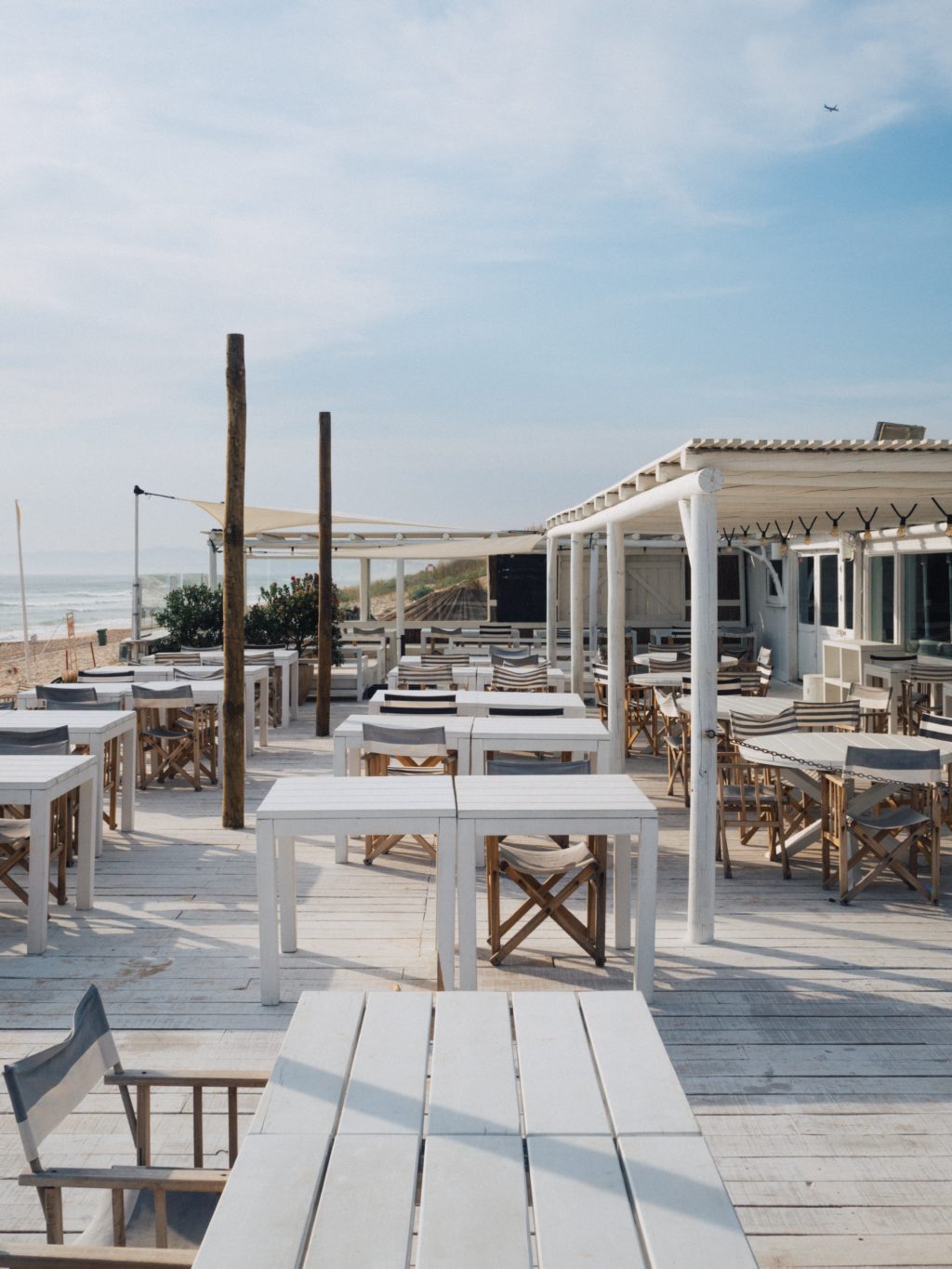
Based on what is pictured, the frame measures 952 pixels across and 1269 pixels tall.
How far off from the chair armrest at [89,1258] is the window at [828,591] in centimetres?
1442

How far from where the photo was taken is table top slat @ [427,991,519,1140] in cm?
187

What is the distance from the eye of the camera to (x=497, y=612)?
65.9ft

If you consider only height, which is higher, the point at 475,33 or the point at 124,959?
the point at 475,33

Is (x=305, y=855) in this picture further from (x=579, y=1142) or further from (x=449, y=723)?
(x=579, y=1142)

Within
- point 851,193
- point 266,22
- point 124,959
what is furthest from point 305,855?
point 851,193

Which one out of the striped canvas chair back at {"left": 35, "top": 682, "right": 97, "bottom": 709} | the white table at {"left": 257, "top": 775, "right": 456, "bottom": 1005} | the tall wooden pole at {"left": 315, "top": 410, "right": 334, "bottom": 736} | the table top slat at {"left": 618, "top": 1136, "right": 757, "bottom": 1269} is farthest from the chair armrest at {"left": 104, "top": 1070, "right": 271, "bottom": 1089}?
the tall wooden pole at {"left": 315, "top": 410, "right": 334, "bottom": 736}

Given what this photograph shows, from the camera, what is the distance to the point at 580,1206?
163 cm

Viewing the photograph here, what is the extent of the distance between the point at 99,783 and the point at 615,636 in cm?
376

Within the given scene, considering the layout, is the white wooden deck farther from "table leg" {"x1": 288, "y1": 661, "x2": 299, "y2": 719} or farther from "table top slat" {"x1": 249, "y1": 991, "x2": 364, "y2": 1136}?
"table leg" {"x1": 288, "y1": 661, "x2": 299, "y2": 719}

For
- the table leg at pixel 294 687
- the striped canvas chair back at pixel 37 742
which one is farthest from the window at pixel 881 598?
the striped canvas chair back at pixel 37 742

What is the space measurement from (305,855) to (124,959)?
1.88 meters

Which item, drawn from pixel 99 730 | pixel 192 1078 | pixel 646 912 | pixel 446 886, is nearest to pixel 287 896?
pixel 446 886

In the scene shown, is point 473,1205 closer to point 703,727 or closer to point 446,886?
point 446,886

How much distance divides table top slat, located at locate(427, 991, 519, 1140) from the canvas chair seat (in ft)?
1.91
